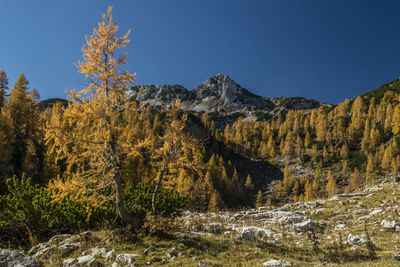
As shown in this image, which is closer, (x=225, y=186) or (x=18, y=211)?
(x=18, y=211)

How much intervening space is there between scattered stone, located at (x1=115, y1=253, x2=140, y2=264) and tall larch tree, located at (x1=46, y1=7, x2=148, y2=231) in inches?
86.6

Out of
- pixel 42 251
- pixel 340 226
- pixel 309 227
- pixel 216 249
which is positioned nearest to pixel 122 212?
pixel 42 251

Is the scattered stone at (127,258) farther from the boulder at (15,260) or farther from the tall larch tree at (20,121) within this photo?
the tall larch tree at (20,121)

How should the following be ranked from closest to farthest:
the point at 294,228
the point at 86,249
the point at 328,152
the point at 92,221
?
1. the point at 86,249
2. the point at 92,221
3. the point at 294,228
4. the point at 328,152

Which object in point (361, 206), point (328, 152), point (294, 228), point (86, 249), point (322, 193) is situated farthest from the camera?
point (328, 152)

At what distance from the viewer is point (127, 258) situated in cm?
627

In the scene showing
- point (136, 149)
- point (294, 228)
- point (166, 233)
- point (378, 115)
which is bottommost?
point (294, 228)

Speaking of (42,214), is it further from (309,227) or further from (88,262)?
(309,227)

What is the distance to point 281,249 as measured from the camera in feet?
25.2

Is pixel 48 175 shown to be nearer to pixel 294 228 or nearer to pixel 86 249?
pixel 86 249

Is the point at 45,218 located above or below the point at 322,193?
above

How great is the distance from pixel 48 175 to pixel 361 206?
48.2 m

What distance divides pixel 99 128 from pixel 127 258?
473 centimetres

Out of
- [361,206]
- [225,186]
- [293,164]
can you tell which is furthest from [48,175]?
[293,164]
